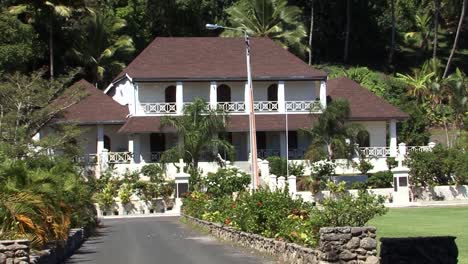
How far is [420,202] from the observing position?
49688mm

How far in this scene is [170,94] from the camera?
61.1 m

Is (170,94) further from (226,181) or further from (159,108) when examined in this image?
(226,181)

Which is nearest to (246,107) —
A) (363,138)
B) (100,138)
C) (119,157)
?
(363,138)

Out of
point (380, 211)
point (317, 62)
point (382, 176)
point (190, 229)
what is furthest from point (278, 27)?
point (380, 211)

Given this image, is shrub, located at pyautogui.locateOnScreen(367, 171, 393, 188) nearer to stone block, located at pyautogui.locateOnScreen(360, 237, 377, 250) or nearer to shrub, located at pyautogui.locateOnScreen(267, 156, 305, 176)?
shrub, located at pyautogui.locateOnScreen(267, 156, 305, 176)

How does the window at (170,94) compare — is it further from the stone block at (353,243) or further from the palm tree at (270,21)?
the stone block at (353,243)

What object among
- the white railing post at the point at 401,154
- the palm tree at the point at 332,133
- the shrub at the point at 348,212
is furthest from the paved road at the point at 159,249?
the white railing post at the point at 401,154

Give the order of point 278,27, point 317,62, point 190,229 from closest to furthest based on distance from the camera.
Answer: point 190,229
point 278,27
point 317,62

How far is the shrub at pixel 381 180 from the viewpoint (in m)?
52.2

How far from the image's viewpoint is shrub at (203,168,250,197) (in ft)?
156

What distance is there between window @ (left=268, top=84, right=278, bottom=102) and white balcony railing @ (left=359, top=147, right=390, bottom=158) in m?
7.07

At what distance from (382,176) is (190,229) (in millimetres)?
19549

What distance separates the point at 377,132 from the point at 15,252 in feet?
155

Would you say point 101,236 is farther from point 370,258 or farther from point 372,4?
point 372,4
